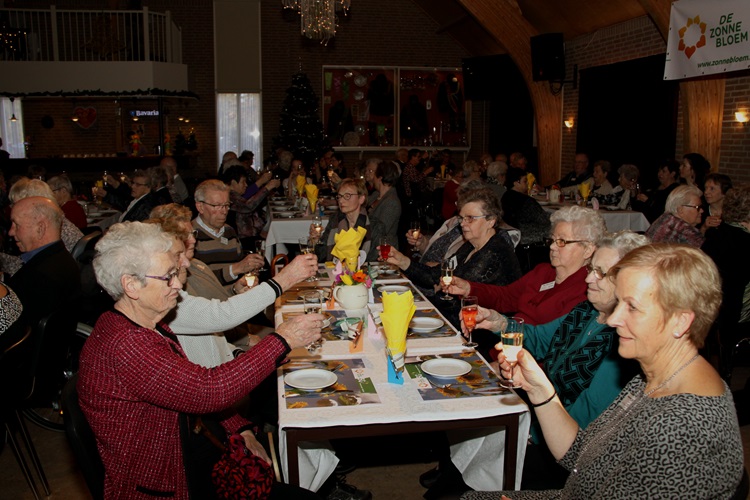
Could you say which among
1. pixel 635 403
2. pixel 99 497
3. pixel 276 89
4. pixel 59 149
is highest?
pixel 276 89

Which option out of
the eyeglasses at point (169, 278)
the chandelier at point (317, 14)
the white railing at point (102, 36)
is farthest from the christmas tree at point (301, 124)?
the eyeglasses at point (169, 278)

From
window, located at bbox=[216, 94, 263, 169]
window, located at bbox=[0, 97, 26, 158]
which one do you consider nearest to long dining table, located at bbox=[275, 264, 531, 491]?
window, located at bbox=[216, 94, 263, 169]

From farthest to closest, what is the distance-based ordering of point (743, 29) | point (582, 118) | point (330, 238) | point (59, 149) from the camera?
point (59, 149), point (582, 118), point (743, 29), point (330, 238)

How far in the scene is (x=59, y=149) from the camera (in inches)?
605

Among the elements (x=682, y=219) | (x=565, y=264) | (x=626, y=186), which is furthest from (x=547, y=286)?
(x=626, y=186)

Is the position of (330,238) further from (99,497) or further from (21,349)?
(99,497)

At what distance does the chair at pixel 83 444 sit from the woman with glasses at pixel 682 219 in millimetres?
4059

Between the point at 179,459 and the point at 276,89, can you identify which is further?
the point at 276,89

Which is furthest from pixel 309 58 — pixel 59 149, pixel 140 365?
pixel 140 365

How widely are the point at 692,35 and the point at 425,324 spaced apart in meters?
6.31

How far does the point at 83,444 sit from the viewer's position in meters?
1.86

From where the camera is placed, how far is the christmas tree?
575 inches

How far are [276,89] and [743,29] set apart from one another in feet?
35.4

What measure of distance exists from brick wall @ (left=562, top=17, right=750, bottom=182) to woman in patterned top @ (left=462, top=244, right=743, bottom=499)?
7210mm
